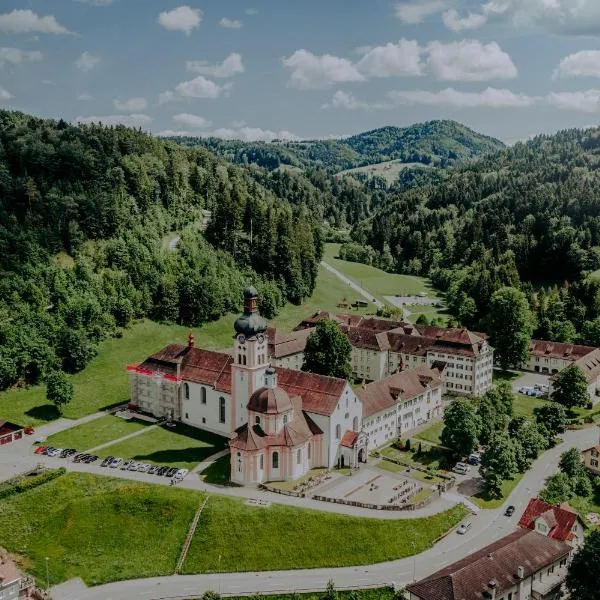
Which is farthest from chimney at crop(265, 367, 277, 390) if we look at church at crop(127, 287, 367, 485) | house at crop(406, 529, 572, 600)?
house at crop(406, 529, 572, 600)

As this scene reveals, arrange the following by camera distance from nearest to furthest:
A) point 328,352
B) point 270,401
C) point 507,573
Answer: point 507,573
point 270,401
point 328,352

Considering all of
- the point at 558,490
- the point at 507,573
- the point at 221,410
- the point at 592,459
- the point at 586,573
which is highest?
the point at 221,410

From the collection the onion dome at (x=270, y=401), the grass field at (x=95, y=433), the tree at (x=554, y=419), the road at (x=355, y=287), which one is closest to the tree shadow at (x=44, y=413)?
the grass field at (x=95, y=433)

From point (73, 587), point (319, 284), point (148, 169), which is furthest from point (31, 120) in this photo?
point (73, 587)

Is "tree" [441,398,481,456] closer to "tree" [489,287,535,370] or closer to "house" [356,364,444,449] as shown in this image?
"house" [356,364,444,449]

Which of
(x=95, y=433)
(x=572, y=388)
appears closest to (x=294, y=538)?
(x=95, y=433)

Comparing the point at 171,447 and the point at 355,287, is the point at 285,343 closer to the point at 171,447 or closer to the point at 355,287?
the point at 171,447

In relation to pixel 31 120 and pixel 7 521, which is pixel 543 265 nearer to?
pixel 31 120
